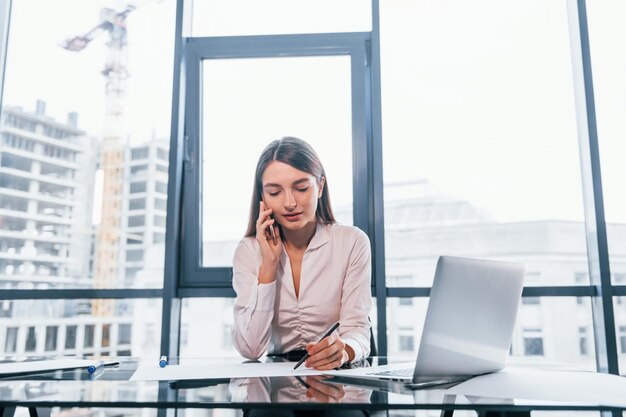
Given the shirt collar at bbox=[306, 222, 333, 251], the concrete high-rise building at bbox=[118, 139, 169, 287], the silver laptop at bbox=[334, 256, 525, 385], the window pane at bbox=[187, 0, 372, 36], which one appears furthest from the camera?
the window pane at bbox=[187, 0, 372, 36]

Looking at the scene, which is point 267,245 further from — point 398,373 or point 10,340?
point 10,340

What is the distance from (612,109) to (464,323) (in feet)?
5.93

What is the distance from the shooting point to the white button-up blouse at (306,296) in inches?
58.3

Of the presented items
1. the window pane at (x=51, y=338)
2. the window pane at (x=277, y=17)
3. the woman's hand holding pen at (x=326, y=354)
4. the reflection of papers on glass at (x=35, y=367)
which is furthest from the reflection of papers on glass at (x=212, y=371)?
the window pane at (x=277, y=17)

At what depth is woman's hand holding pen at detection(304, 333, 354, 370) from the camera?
39.8 inches

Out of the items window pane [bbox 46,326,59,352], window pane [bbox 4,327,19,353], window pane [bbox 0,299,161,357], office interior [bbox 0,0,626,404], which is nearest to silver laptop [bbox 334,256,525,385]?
office interior [bbox 0,0,626,404]

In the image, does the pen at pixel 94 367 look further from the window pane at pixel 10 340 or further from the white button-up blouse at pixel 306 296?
the window pane at pixel 10 340

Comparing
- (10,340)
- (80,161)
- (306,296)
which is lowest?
(10,340)

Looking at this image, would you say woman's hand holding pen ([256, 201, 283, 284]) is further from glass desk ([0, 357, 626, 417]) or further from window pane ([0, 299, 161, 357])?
window pane ([0, 299, 161, 357])

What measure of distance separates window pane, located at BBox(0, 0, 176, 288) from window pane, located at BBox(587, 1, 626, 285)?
1.95m

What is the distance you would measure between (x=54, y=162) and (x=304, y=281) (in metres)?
1.44

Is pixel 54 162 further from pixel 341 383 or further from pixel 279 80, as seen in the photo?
pixel 341 383

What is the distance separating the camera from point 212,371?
0.98 metres

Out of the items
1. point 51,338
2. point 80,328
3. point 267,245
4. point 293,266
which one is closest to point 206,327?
point 80,328
